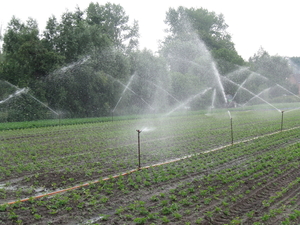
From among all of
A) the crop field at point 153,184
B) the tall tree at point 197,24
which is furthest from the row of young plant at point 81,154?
the tall tree at point 197,24

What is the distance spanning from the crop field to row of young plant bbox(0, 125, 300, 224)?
0.8 inches

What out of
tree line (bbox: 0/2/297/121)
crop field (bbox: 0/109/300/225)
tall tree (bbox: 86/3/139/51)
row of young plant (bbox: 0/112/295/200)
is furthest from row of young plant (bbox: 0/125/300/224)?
tall tree (bbox: 86/3/139/51)

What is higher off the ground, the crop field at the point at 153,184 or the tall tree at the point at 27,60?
the tall tree at the point at 27,60

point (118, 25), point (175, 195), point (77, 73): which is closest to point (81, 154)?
point (175, 195)

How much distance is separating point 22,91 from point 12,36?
7255 millimetres

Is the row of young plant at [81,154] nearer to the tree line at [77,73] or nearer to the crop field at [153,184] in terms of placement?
the crop field at [153,184]

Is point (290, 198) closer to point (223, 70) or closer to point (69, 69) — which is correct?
point (69, 69)

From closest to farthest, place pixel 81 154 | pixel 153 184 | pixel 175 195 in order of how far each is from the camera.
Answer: pixel 175 195
pixel 153 184
pixel 81 154

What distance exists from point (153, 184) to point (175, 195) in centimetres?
108

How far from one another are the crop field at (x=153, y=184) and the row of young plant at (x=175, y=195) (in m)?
0.02

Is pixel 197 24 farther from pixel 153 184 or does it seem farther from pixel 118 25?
pixel 153 184

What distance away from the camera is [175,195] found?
7.51 metres

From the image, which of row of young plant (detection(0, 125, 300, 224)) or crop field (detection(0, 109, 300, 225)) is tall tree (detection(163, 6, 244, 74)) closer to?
crop field (detection(0, 109, 300, 225))

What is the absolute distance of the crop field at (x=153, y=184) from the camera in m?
6.30
